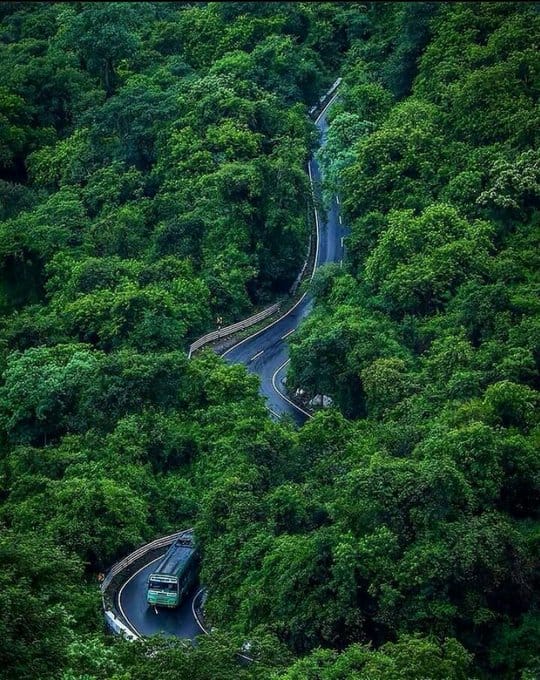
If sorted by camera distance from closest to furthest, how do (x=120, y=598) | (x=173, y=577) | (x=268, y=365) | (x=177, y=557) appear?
1. (x=173, y=577)
2. (x=120, y=598)
3. (x=177, y=557)
4. (x=268, y=365)

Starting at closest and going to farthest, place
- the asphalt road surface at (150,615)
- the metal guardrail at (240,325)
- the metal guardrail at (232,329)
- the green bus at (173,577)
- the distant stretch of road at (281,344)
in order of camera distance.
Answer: the asphalt road surface at (150,615)
the green bus at (173,577)
the distant stretch of road at (281,344)
the metal guardrail at (232,329)
the metal guardrail at (240,325)

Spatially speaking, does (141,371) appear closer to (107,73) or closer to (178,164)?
(178,164)

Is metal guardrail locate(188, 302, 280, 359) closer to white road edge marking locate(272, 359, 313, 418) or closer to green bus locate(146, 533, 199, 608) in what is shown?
white road edge marking locate(272, 359, 313, 418)

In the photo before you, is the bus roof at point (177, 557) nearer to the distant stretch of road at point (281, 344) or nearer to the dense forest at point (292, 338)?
the dense forest at point (292, 338)

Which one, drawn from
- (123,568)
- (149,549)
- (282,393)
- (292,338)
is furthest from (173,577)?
(292,338)

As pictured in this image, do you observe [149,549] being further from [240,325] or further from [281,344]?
[240,325]

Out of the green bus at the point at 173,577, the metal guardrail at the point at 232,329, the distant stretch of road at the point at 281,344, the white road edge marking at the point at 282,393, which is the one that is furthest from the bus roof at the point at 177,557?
the metal guardrail at the point at 232,329

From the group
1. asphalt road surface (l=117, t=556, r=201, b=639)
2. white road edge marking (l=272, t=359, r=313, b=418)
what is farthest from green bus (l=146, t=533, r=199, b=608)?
white road edge marking (l=272, t=359, r=313, b=418)
